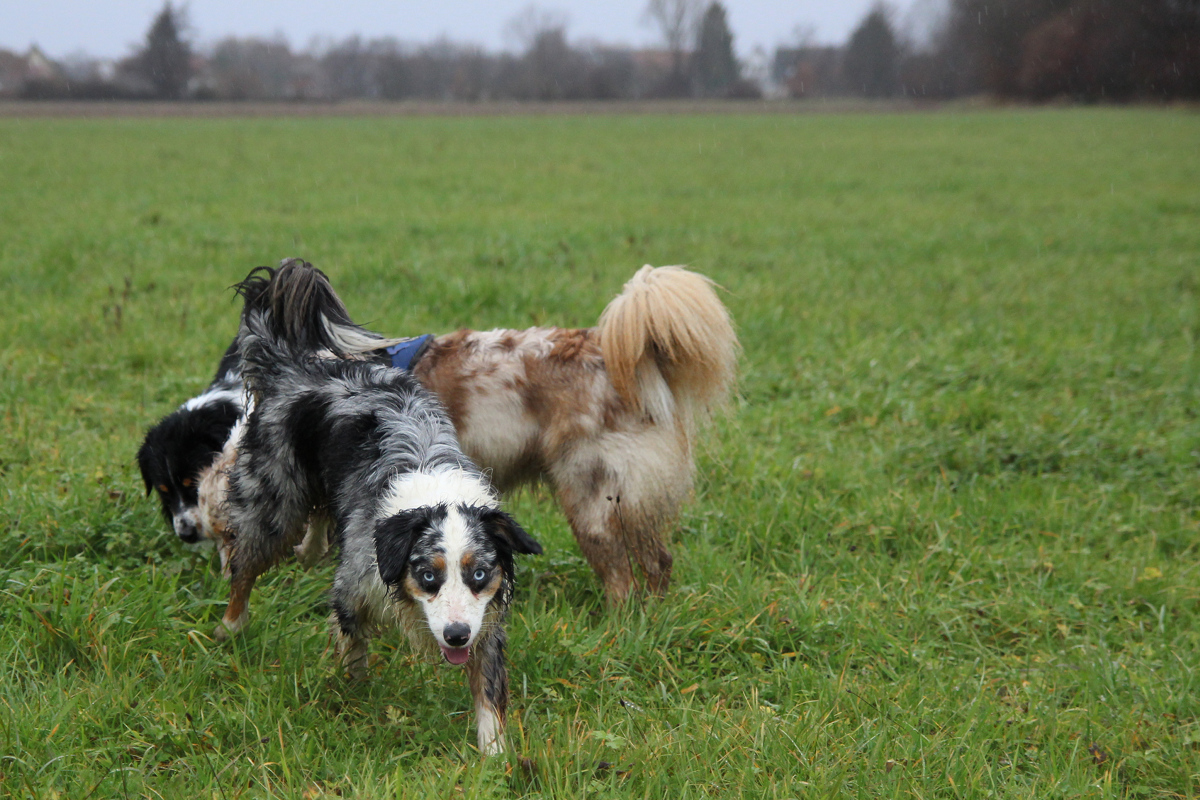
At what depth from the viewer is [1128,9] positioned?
51.7 metres

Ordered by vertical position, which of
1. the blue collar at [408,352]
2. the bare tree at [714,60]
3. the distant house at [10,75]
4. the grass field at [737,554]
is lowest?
the grass field at [737,554]

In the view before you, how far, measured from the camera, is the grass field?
280 cm

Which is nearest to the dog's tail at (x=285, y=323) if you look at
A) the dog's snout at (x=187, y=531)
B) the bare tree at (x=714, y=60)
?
the dog's snout at (x=187, y=531)

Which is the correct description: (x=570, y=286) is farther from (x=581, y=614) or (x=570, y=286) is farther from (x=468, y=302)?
(x=581, y=614)

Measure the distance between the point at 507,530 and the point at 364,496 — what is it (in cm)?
63

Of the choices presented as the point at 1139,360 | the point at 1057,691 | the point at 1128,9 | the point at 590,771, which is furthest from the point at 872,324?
the point at 1128,9

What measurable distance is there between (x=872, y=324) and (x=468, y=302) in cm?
365

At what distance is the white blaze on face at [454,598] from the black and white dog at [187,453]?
1.70m

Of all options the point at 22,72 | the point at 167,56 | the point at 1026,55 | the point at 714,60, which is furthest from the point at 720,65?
the point at 22,72

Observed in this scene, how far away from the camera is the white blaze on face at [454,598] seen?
2.60m

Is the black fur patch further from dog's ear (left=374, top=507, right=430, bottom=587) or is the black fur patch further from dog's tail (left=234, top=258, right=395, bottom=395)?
dog's tail (left=234, top=258, right=395, bottom=395)

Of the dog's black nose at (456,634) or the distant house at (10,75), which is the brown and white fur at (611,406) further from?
the distant house at (10,75)

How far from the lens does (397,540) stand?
2.71 meters

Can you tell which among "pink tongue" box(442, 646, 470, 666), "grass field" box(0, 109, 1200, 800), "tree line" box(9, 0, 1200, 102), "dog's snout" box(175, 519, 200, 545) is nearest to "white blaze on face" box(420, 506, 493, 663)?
"pink tongue" box(442, 646, 470, 666)
